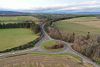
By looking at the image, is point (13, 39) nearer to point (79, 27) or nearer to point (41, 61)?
point (41, 61)

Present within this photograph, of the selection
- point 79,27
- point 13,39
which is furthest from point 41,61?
point 79,27

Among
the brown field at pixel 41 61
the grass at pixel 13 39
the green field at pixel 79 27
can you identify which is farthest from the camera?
the green field at pixel 79 27

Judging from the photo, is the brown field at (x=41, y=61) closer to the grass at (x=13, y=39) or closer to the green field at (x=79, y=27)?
the grass at (x=13, y=39)

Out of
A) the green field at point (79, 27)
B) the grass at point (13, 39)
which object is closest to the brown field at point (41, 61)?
the grass at point (13, 39)

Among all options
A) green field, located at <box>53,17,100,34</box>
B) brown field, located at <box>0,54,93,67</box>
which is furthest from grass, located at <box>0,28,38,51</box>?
green field, located at <box>53,17,100,34</box>

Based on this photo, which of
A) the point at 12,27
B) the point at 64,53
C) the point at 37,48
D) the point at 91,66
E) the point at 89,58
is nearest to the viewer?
the point at 91,66

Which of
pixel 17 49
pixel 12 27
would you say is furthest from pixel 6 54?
pixel 12 27

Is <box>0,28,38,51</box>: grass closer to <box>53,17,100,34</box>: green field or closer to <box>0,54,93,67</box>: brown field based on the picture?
<box>0,54,93,67</box>: brown field

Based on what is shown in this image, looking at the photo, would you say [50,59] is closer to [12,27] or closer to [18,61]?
[18,61]
